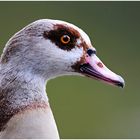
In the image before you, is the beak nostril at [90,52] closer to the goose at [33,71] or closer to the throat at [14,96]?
the goose at [33,71]

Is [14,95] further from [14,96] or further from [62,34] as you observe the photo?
[62,34]

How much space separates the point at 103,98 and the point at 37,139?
17.4 feet

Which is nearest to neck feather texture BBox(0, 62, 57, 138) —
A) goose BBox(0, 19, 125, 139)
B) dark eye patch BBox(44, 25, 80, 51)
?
goose BBox(0, 19, 125, 139)

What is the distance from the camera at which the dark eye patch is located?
7.53 feet

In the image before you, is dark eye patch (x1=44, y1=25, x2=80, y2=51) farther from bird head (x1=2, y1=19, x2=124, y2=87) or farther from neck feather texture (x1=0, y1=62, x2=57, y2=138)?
neck feather texture (x1=0, y1=62, x2=57, y2=138)

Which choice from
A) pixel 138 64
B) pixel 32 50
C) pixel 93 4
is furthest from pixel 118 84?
pixel 93 4

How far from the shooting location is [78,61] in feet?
7.75

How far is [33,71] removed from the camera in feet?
7.48

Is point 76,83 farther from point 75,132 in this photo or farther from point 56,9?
point 75,132

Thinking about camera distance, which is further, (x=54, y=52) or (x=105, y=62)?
(x=105, y=62)

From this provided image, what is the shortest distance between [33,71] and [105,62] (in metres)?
5.72

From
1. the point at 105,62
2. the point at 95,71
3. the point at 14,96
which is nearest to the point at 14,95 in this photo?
the point at 14,96

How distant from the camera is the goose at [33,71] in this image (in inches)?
87.7

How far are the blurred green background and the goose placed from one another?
3560 millimetres
